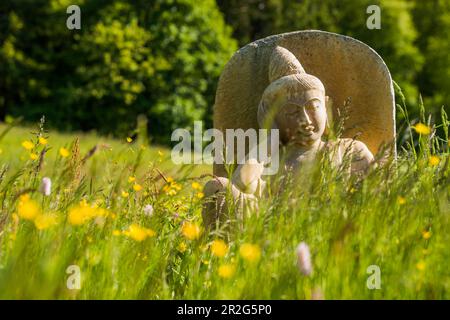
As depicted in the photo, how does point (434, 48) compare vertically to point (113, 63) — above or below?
above

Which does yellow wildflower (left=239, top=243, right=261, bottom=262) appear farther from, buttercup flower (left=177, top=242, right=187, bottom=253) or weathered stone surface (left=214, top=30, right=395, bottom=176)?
weathered stone surface (left=214, top=30, right=395, bottom=176)

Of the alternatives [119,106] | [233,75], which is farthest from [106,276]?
[119,106]

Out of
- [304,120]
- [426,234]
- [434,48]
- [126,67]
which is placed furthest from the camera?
[434,48]

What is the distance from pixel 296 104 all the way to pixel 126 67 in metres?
11.4

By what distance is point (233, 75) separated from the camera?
16.1 ft

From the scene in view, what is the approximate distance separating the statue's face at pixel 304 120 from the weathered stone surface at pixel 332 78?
17.7 inches

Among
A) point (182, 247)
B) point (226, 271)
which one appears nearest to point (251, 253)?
point (226, 271)

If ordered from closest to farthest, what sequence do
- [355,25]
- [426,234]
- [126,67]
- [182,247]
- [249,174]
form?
[426,234] < [182,247] < [249,174] < [126,67] < [355,25]

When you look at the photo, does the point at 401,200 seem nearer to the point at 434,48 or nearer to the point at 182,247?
the point at 182,247

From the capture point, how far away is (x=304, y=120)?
4.27 meters

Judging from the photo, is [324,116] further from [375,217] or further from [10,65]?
[10,65]

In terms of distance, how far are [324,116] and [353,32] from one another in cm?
1783

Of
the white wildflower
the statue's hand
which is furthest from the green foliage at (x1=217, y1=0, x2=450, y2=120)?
the white wildflower

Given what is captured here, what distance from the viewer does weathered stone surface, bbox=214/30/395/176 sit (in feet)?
15.6
